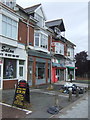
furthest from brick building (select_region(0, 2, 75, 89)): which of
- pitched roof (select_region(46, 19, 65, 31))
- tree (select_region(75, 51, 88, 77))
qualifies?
tree (select_region(75, 51, 88, 77))

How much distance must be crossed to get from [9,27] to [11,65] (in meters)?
3.82

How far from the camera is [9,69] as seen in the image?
13500 millimetres

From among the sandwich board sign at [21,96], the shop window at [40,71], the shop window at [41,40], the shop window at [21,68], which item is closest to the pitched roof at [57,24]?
the shop window at [41,40]

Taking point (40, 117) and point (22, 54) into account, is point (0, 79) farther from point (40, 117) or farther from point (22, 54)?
point (40, 117)

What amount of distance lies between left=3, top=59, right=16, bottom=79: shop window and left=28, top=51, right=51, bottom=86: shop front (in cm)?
249

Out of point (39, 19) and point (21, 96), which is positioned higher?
point (39, 19)

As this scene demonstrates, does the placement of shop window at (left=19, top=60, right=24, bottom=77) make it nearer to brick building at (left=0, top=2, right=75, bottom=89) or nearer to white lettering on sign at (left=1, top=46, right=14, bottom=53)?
brick building at (left=0, top=2, right=75, bottom=89)

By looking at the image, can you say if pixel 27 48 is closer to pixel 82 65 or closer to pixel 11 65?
pixel 11 65

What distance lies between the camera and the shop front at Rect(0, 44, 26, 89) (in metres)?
12.5

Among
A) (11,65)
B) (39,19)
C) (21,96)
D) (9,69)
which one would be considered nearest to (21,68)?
(11,65)

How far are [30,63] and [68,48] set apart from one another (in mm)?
15365

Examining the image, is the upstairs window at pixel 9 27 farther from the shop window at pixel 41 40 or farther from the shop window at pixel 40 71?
the shop window at pixel 40 71

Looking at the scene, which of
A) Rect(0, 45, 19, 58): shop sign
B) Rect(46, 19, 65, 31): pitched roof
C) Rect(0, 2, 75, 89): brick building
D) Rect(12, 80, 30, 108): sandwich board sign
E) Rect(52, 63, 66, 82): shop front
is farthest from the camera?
Rect(46, 19, 65, 31): pitched roof

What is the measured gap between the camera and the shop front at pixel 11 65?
41.0 ft
